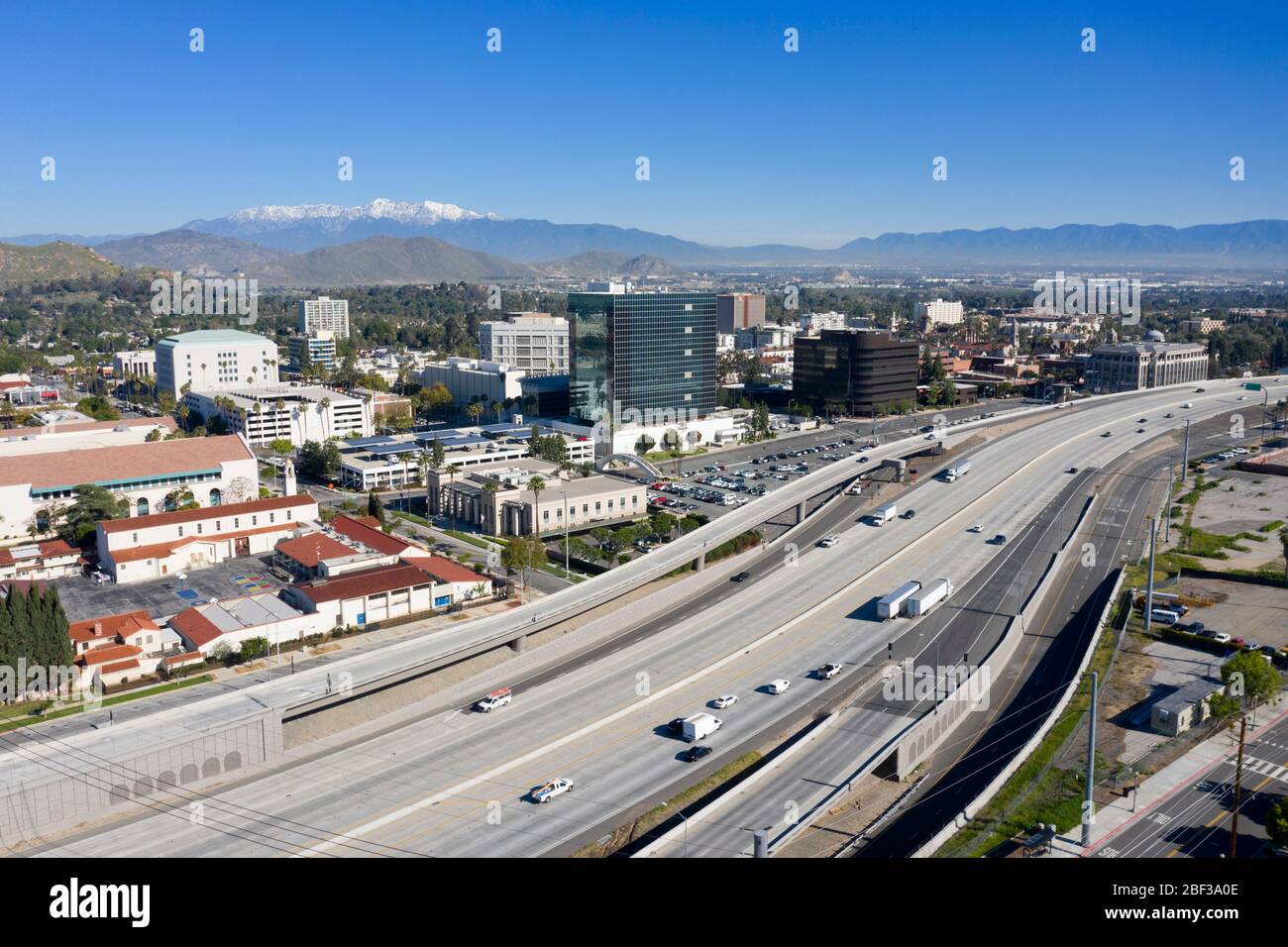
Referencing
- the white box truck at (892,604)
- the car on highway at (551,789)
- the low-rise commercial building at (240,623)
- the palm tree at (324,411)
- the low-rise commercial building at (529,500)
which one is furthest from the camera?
the palm tree at (324,411)

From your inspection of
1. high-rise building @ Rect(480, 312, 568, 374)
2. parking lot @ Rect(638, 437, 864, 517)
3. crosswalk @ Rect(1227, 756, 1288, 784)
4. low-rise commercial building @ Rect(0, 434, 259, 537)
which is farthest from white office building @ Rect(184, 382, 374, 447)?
crosswalk @ Rect(1227, 756, 1288, 784)

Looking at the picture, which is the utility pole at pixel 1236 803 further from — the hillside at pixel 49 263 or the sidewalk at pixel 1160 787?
the hillside at pixel 49 263

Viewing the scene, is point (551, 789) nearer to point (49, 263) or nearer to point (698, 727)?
point (698, 727)

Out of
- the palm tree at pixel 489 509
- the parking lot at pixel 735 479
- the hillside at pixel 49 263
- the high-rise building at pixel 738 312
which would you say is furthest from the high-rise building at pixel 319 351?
the hillside at pixel 49 263

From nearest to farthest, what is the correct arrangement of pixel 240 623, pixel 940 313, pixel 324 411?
pixel 240 623, pixel 324 411, pixel 940 313

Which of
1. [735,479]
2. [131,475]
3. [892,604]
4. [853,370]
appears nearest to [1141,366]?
[853,370]

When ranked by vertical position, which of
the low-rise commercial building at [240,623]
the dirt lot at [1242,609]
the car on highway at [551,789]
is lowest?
the car on highway at [551,789]
